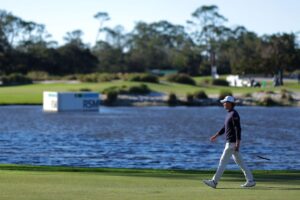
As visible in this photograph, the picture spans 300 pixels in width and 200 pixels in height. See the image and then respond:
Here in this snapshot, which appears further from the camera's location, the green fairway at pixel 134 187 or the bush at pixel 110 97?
the bush at pixel 110 97

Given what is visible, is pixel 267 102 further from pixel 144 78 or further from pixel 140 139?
pixel 140 139

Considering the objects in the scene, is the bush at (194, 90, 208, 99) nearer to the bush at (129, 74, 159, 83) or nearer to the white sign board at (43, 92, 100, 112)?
the bush at (129, 74, 159, 83)

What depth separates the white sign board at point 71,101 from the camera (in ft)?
262

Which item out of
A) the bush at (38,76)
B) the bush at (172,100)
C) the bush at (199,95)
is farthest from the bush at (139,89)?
the bush at (38,76)

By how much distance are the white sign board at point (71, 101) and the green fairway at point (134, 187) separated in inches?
2310

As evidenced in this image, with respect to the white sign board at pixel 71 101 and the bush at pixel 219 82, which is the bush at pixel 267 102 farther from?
the bush at pixel 219 82

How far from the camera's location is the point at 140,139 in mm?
47375

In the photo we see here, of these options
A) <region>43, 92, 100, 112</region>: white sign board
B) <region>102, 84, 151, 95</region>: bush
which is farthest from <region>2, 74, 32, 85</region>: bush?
<region>43, 92, 100, 112</region>: white sign board

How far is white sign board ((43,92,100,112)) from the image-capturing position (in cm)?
7988

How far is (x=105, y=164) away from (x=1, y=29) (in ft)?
452

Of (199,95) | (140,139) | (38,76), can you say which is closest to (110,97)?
(199,95)

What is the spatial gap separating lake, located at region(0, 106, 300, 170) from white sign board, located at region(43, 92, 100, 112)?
1.69 meters

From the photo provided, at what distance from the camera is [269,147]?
1660 inches

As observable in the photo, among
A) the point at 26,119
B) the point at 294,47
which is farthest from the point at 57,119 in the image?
the point at 294,47
